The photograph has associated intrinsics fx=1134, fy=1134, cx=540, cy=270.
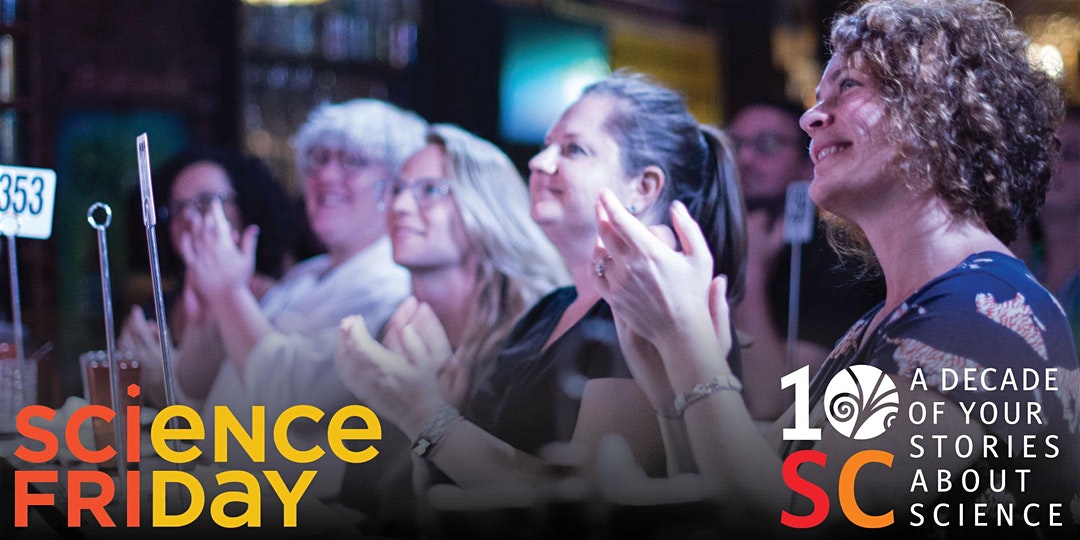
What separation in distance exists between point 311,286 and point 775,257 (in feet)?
4.64

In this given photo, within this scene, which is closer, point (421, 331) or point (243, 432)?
point (421, 331)

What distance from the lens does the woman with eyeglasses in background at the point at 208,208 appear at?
3410 mm

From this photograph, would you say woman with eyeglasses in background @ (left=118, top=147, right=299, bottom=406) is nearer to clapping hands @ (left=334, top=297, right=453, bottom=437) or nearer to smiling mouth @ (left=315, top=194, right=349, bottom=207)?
smiling mouth @ (left=315, top=194, right=349, bottom=207)

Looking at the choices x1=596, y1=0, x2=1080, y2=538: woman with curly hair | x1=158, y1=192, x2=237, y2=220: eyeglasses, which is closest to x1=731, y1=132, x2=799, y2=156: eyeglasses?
x1=596, y1=0, x2=1080, y2=538: woman with curly hair

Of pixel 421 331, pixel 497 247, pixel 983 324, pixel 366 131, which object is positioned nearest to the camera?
pixel 983 324

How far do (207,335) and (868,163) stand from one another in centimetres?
224

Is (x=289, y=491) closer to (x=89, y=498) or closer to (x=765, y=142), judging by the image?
(x=89, y=498)

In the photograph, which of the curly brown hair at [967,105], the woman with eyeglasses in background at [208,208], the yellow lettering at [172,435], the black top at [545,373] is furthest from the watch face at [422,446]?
the curly brown hair at [967,105]

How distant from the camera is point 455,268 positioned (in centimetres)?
297

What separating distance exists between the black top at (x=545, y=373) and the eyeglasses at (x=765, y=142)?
1.92 ft

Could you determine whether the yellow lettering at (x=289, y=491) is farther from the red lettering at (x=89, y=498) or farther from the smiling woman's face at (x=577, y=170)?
the smiling woman's face at (x=577, y=170)

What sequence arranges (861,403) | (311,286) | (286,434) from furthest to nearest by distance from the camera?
(311,286) < (286,434) < (861,403)

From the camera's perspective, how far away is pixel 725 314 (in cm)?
220

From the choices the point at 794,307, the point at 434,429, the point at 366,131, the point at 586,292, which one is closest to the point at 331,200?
the point at 366,131
